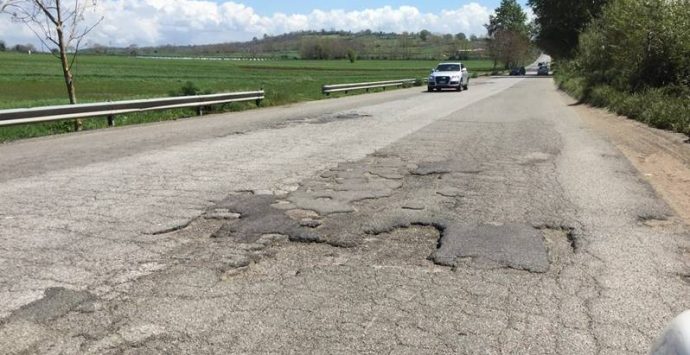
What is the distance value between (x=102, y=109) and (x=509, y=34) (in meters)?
114

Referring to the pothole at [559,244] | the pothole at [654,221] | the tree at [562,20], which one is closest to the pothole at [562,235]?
the pothole at [559,244]

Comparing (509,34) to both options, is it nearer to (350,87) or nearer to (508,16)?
(508,16)

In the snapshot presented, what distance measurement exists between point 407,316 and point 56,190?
508cm

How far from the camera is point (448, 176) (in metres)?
8.05

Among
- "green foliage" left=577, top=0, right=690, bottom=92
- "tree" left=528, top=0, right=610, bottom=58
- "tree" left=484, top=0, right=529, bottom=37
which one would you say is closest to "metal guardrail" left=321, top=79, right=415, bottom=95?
"green foliage" left=577, top=0, right=690, bottom=92

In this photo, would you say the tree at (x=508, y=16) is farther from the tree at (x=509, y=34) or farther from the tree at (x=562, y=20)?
the tree at (x=562, y=20)

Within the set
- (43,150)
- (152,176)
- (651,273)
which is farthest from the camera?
(43,150)

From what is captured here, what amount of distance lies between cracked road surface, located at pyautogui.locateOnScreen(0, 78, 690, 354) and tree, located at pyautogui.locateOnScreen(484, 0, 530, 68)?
11463 cm

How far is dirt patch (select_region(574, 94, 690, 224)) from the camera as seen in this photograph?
7.25 meters

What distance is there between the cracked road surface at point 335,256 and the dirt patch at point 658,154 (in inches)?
11.5

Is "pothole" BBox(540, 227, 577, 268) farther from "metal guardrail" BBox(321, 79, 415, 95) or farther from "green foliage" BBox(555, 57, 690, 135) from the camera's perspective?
"metal guardrail" BBox(321, 79, 415, 95)

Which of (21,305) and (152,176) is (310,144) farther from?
(21,305)

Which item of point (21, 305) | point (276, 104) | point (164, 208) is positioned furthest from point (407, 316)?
point (276, 104)

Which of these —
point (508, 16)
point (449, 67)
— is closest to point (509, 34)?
point (508, 16)
